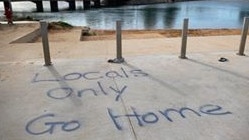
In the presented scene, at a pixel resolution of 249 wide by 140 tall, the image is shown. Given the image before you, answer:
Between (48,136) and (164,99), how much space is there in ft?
5.01

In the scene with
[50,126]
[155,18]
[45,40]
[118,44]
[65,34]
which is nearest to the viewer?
[50,126]

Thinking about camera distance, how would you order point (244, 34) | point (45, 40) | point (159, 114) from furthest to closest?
point (244, 34), point (45, 40), point (159, 114)

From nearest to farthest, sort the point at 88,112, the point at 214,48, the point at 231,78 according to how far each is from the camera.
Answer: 1. the point at 88,112
2. the point at 231,78
3. the point at 214,48

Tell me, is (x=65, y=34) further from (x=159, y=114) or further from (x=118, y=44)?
(x=159, y=114)

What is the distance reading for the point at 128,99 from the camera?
12.6ft

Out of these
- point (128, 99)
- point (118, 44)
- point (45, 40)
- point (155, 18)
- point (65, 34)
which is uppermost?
point (45, 40)

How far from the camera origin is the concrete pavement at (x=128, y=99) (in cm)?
308

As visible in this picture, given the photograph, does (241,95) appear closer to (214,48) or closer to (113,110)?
(113,110)

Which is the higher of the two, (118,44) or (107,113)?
(118,44)

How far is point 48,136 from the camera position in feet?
9.81

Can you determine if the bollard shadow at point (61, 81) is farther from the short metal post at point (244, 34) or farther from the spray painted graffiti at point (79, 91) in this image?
the short metal post at point (244, 34)

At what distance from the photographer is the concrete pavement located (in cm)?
308

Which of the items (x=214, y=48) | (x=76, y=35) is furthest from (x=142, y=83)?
(x=76, y=35)

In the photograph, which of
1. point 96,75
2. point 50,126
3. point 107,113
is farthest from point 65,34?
point 50,126
